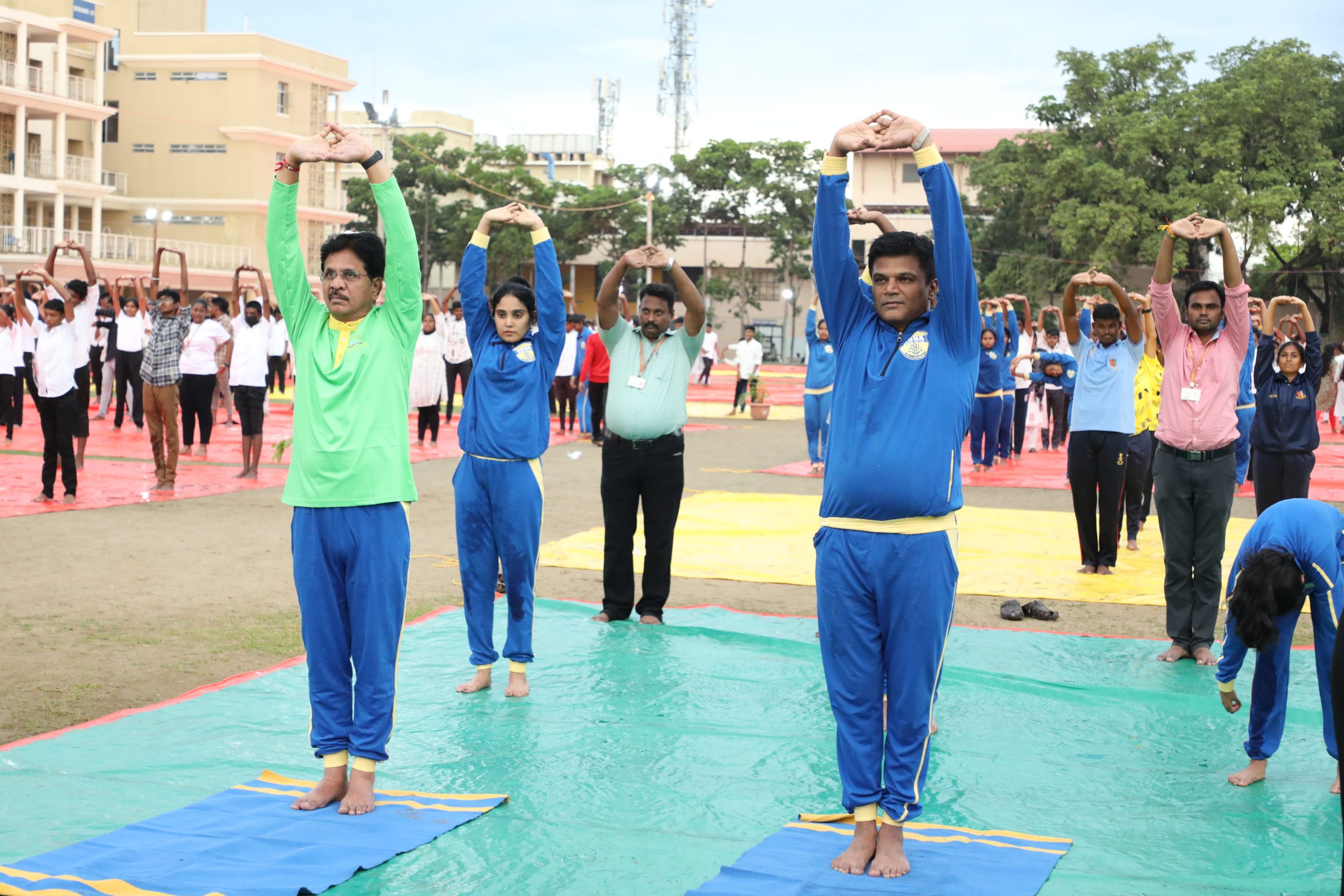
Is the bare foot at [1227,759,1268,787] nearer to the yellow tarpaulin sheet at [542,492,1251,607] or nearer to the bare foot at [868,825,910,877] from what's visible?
the bare foot at [868,825,910,877]

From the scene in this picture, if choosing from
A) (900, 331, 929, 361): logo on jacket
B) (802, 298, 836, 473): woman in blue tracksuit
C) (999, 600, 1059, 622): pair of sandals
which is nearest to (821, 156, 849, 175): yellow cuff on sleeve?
(900, 331, 929, 361): logo on jacket

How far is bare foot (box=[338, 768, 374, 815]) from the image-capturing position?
4.26 m

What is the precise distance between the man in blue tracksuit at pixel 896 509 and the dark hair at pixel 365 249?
1.63 metres

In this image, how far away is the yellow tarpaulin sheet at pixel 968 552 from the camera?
9164mm

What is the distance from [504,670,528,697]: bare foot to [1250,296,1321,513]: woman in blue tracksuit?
481cm

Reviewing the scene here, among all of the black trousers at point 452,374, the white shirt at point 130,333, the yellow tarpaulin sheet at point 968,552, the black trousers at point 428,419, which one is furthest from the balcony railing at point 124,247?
the yellow tarpaulin sheet at point 968,552

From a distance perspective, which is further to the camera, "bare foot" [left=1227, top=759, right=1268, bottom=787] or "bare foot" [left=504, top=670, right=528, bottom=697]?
"bare foot" [left=504, top=670, right=528, bottom=697]

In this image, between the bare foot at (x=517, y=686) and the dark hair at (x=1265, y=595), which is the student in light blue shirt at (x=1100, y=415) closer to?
the dark hair at (x=1265, y=595)

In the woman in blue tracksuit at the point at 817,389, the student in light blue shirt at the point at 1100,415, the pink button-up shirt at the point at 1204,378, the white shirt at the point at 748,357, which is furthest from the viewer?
the white shirt at the point at 748,357

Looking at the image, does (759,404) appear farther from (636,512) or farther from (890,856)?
(890,856)

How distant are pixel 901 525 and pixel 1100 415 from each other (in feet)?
19.4

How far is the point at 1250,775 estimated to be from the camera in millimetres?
4797


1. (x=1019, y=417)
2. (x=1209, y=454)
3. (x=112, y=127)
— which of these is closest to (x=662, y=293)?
(x=1209, y=454)

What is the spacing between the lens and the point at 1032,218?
144ft
